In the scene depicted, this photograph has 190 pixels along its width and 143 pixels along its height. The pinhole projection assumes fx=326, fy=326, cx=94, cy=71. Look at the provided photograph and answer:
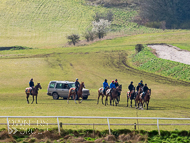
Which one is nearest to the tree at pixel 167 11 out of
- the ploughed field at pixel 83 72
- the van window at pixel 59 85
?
the ploughed field at pixel 83 72

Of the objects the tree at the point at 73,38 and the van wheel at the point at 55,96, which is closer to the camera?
the van wheel at the point at 55,96

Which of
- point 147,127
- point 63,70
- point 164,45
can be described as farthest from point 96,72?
point 147,127

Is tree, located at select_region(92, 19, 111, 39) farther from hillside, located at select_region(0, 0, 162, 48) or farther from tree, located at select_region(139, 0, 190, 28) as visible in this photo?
tree, located at select_region(139, 0, 190, 28)

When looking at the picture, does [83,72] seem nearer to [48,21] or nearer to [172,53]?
[172,53]

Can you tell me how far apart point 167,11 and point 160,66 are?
102273 mm

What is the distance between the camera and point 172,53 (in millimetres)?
73250

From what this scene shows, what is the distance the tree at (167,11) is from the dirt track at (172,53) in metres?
62.9

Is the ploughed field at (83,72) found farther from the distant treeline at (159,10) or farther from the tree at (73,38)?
the distant treeline at (159,10)

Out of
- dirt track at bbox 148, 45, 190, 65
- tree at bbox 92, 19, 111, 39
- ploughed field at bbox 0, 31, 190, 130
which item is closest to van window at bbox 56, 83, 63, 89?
ploughed field at bbox 0, 31, 190, 130

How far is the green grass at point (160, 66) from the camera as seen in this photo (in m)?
56.3

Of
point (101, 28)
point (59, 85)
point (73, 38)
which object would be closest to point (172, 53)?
point (73, 38)

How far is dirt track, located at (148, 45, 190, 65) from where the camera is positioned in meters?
67.4

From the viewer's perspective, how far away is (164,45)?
8269 centimetres

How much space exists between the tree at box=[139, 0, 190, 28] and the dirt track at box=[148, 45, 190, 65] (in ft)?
206
